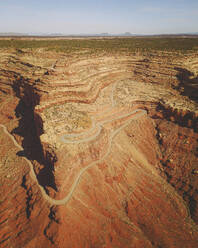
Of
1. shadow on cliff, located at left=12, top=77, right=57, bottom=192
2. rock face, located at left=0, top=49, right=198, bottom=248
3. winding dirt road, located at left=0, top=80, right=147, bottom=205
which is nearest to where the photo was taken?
rock face, located at left=0, top=49, right=198, bottom=248

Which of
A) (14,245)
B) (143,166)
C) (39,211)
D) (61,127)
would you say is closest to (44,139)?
(61,127)

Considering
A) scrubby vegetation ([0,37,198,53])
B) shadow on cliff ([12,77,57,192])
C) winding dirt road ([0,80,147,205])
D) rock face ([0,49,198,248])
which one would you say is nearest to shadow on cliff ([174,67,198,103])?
rock face ([0,49,198,248])

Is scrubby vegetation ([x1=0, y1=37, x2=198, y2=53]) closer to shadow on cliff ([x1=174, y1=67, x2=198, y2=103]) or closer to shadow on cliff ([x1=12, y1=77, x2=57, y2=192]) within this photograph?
shadow on cliff ([x1=174, y1=67, x2=198, y2=103])

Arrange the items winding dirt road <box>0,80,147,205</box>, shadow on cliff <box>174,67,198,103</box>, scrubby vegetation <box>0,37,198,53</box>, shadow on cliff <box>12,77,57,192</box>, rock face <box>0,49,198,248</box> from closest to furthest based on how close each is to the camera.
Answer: rock face <box>0,49,198,248</box>, winding dirt road <box>0,80,147,205</box>, shadow on cliff <box>12,77,57,192</box>, shadow on cliff <box>174,67,198,103</box>, scrubby vegetation <box>0,37,198,53</box>

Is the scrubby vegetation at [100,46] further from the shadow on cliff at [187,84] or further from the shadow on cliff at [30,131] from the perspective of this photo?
the shadow on cliff at [30,131]

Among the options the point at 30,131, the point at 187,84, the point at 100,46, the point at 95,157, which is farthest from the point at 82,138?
the point at 100,46

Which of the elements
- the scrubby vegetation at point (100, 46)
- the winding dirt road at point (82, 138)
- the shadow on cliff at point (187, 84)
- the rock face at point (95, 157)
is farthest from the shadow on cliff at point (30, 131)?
the shadow on cliff at point (187, 84)

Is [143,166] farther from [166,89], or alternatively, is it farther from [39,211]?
[166,89]
